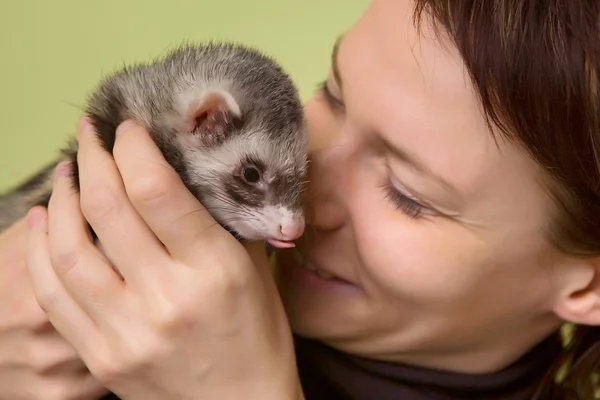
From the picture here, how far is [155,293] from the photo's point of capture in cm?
67

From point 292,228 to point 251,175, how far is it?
10 cm

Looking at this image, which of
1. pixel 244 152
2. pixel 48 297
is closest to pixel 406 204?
Answer: pixel 244 152

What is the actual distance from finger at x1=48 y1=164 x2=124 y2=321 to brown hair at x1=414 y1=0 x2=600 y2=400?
0.44 m

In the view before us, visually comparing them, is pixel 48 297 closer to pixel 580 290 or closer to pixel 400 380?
pixel 400 380

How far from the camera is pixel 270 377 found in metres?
0.71

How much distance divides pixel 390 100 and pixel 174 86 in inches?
11.2

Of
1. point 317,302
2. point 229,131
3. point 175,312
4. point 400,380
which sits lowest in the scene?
point 400,380

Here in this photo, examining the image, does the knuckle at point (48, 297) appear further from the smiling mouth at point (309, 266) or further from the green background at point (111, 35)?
the green background at point (111, 35)

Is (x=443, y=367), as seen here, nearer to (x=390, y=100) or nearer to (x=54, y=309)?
(x=390, y=100)

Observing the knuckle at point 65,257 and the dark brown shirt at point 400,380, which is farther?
the dark brown shirt at point 400,380

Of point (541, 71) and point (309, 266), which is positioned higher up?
point (541, 71)

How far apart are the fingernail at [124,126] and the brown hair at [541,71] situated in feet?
1.20

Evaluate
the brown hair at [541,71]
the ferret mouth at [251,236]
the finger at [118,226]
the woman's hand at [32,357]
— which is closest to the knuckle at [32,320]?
the woman's hand at [32,357]

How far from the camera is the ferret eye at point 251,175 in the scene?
79cm
